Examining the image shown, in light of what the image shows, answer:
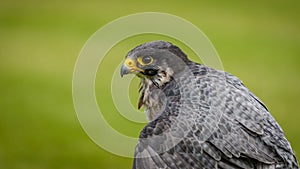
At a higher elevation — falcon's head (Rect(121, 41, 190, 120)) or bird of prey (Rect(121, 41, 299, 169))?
falcon's head (Rect(121, 41, 190, 120))

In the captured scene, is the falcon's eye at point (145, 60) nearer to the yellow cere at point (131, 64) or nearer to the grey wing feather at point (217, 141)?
the yellow cere at point (131, 64)

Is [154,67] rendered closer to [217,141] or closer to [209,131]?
[209,131]

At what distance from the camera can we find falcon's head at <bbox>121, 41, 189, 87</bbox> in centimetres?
586

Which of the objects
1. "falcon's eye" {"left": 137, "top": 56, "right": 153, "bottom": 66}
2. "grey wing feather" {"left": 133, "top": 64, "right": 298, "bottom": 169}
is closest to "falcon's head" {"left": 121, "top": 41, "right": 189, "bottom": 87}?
"falcon's eye" {"left": 137, "top": 56, "right": 153, "bottom": 66}

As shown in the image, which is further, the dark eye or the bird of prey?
the dark eye

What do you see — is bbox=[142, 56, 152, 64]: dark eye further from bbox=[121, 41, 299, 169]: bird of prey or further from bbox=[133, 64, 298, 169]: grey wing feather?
bbox=[133, 64, 298, 169]: grey wing feather

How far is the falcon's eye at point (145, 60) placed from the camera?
5852 mm

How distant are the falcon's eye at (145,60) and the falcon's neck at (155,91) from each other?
0.50ft

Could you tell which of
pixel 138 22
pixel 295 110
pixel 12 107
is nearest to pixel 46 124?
pixel 12 107

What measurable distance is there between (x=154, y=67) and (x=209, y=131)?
859 mm

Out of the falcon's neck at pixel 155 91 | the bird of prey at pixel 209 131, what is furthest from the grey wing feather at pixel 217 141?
the falcon's neck at pixel 155 91

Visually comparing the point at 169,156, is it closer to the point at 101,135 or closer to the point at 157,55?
the point at 157,55

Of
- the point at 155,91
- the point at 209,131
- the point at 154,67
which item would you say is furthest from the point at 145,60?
the point at 209,131

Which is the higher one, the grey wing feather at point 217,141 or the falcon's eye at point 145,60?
the falcon's eye at point 145,60
